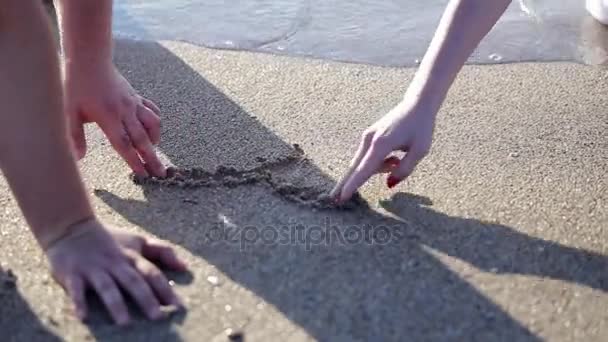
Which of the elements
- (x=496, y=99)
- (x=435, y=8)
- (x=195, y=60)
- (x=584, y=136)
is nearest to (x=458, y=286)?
(x=584, y=136)

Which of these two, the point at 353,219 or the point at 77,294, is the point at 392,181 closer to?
the point at 353,219

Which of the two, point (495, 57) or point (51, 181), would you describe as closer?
point (51, 181)

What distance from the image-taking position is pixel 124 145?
1.62 metres

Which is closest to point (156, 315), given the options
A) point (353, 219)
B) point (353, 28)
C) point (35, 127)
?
point (35, 127)

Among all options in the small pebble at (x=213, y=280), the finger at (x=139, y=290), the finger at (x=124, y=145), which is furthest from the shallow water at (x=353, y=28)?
the finger at (x=139, y=290)

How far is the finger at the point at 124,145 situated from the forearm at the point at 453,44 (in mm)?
524

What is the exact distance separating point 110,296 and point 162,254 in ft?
0.46

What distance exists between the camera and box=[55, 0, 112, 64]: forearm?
64.8 inches

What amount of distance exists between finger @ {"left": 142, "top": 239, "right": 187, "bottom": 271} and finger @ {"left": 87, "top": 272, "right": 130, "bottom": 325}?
0.11 m

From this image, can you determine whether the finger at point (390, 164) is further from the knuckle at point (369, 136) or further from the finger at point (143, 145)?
the finger at point (143, 145)

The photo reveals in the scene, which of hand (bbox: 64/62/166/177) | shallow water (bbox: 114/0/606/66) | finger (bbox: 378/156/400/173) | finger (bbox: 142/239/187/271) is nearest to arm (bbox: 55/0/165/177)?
hand (bbox: 64/62/166/177)

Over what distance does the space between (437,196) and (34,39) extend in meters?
0.78

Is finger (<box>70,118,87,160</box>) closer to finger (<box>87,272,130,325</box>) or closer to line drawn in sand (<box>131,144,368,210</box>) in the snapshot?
line drawn in sand (<box>131,144,368,210</box>)

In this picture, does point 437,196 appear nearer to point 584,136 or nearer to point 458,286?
point 458,286
